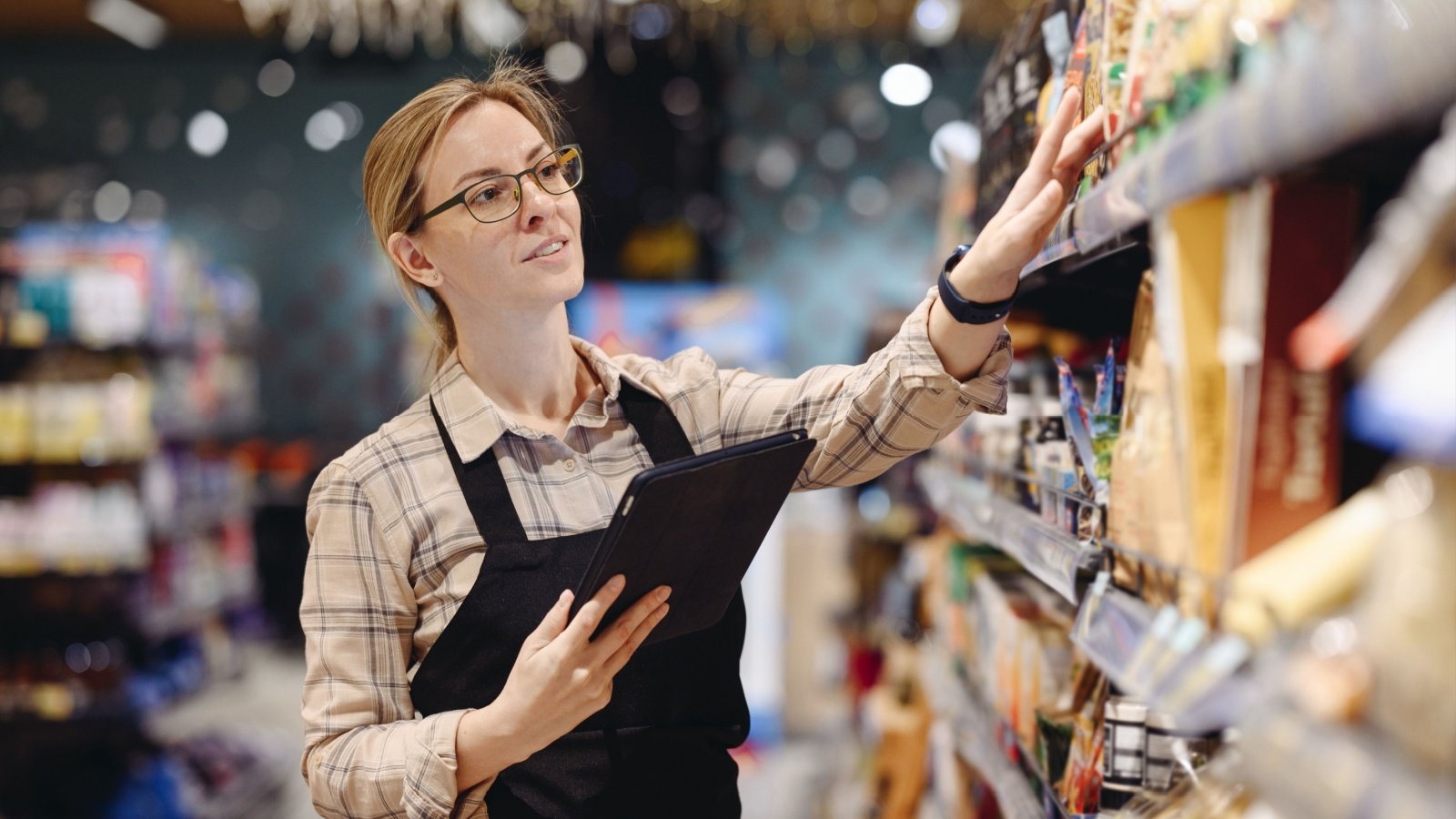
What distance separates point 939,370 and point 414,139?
0.81m

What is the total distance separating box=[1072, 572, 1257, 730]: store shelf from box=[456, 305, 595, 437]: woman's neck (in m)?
0.89

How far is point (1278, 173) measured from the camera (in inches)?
31.4

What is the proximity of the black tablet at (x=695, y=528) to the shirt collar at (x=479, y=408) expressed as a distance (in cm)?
31

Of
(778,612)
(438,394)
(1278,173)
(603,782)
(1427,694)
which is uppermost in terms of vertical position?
(1278,173)

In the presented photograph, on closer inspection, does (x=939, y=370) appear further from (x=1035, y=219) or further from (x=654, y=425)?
(x=654, y=425)

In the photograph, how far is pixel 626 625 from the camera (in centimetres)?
139

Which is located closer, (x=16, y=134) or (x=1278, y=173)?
(x=1278, y=173)

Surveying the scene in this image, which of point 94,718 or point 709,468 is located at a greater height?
point 709,468

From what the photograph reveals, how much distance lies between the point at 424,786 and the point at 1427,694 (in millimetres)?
1172

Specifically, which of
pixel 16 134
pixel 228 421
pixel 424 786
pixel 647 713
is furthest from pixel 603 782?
pixel 16 134

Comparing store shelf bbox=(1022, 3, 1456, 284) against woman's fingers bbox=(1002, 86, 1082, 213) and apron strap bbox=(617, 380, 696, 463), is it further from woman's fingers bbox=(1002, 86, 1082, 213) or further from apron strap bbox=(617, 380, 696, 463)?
apron strap bbox=(617, 380, 696, 463)

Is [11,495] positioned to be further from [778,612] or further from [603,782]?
[603,782]

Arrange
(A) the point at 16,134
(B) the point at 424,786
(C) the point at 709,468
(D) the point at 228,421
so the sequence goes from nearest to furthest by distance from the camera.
Answer: (C) the point at 709,468 → (B) the point at 424,786 → (D) the point at 228,421 → (A) the point at 16,134

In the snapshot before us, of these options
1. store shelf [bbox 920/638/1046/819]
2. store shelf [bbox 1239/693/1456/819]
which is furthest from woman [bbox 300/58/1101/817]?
store shelf [bbox 1239/693/1456/819]
